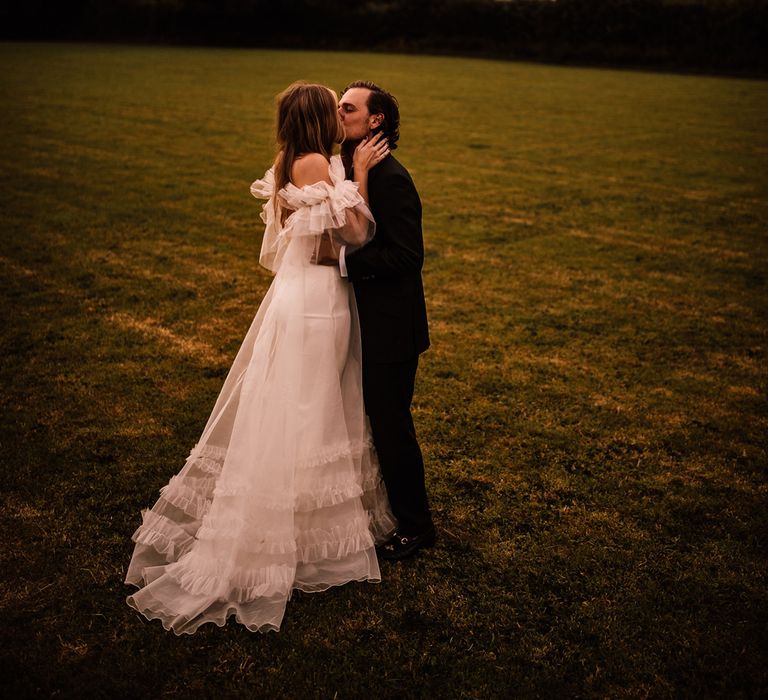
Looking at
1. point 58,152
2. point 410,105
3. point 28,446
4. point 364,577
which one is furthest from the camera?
point 410,105

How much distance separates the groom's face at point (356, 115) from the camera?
3.38m

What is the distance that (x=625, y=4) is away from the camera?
42.6 meters

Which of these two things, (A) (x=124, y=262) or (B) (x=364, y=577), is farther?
(A) (x=124, y=262)

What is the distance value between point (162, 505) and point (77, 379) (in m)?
2.48

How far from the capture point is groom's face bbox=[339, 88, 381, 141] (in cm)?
338

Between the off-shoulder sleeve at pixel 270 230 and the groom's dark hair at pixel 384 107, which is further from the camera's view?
the off-shoulder sleeve at pixel 270 230

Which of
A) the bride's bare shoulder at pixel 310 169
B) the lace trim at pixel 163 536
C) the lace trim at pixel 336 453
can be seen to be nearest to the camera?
the bride's bare shoulder at pixel 310 169

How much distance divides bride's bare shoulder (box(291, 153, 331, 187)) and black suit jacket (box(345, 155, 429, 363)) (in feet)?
0.80

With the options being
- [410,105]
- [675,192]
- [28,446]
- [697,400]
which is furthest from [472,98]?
[28,446]

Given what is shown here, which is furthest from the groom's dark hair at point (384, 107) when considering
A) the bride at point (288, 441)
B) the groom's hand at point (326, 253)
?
the groom's hand at point (326, 253)

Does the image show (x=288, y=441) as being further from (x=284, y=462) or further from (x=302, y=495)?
(x=302, y=495)

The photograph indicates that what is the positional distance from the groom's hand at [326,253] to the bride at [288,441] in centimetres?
2

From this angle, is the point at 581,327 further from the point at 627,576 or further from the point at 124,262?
the point at 124,262

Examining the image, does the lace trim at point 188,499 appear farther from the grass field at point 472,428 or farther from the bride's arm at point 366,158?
the bride's arm at point 366,158
